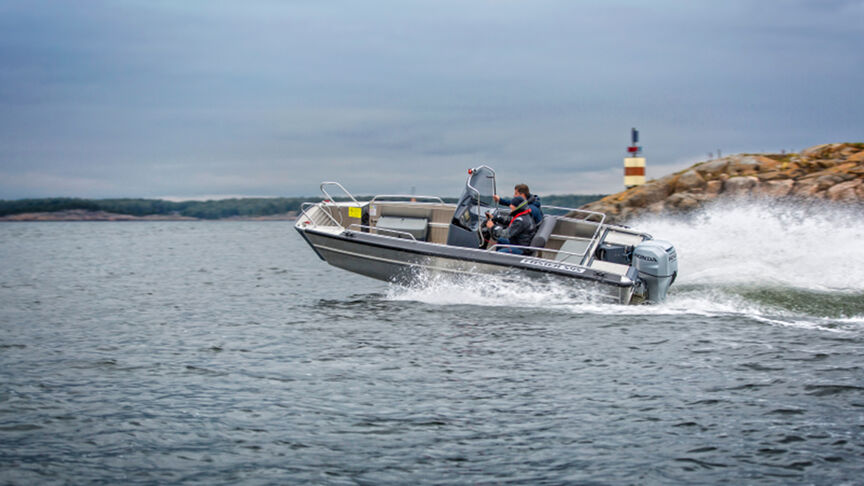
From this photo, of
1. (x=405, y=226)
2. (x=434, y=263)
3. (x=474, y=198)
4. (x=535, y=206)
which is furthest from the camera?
(x=405, y=226)

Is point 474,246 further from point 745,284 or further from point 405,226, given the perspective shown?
point 745,284

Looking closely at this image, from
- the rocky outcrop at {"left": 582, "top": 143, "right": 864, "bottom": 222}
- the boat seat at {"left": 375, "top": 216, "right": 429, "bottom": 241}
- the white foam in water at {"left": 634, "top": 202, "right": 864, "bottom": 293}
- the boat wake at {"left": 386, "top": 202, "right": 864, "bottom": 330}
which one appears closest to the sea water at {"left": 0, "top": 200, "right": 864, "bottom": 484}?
the boat wake at {"left": 386, "top": 202, "right": 864, "bottom": 330}

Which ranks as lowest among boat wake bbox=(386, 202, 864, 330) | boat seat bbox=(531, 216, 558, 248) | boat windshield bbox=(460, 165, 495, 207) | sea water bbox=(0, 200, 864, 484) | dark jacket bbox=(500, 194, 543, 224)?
sea water bbox=(0, 200, 864, 484)

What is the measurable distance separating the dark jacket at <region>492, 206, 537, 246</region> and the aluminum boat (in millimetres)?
159

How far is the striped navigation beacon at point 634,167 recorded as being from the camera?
38938 millimetres

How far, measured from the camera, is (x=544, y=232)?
1241 centimetres

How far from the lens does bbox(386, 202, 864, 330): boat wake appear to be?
38.1 ft

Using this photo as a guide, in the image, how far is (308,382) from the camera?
26.0ft

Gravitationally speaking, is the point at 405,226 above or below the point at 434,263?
→ above

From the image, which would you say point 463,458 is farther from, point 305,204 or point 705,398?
point 305,204

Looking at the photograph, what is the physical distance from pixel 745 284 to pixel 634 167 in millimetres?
24412

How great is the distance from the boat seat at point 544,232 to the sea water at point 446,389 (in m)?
0.83

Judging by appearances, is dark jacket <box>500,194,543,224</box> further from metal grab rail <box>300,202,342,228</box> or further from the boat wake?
metal grab rail <box>300,202,342,228</box>

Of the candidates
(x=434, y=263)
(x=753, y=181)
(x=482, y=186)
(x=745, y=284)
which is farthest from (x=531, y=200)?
(x=753, y=181)
